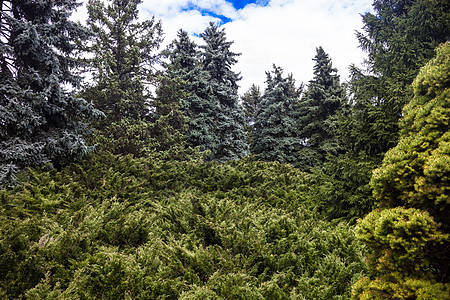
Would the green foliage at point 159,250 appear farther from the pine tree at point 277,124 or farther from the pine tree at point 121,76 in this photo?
the pine tree at point 277,124

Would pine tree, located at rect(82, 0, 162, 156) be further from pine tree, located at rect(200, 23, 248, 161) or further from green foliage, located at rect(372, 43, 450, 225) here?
green foliage, located at rect(372, 43, 450, 225)

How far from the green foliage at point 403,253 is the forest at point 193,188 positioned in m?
0.01

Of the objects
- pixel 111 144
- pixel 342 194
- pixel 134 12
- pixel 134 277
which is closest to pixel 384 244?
pixel 134 277

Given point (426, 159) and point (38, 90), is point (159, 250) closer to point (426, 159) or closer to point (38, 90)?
point (426, 159)

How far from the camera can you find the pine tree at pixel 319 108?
52.7 ft

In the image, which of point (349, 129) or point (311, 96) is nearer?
point (349, 129)

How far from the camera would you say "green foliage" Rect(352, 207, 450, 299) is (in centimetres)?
179

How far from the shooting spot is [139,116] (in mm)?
10914

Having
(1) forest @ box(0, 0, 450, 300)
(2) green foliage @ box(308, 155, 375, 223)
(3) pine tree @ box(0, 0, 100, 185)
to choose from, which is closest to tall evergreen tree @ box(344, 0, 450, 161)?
(1) forest @ box(0, 0, 450, 300)

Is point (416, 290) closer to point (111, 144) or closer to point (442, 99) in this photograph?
point (442, 99)

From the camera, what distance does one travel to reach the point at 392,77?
5.27 metres

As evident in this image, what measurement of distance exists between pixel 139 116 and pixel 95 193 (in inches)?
253

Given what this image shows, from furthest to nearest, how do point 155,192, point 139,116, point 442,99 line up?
point 139,116
point 155,192
point 442,99

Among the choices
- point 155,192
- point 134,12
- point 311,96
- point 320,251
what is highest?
point 134,12
